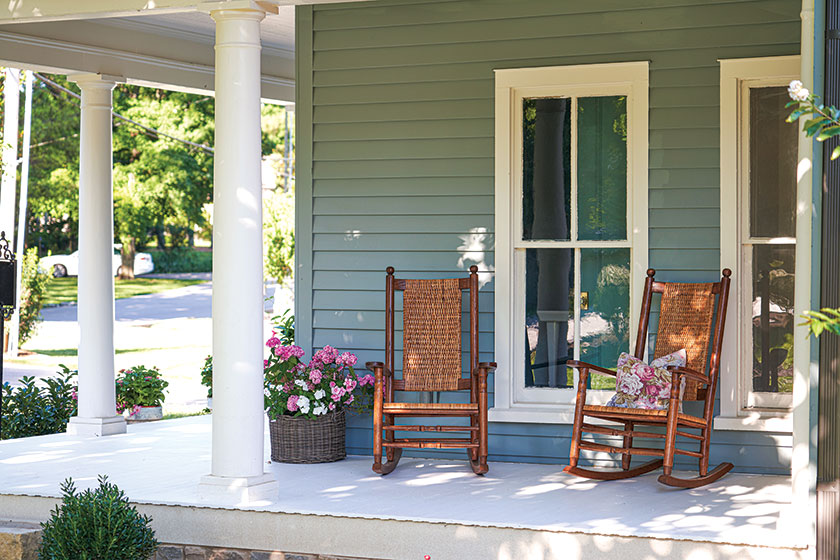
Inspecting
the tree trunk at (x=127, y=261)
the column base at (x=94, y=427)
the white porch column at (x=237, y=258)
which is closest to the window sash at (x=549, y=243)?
the white porch column at (x=237, y=258)

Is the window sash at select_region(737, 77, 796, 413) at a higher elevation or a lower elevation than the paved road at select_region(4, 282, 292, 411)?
higher

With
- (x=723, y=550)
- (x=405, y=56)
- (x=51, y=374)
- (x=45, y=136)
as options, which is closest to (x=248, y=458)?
(x=723, y=550)

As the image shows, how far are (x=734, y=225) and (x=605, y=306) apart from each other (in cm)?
77

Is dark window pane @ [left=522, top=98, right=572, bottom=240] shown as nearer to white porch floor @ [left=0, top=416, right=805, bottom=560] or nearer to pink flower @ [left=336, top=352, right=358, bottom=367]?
pink flower @ [left=336, top=352, right=358, bottom=367]

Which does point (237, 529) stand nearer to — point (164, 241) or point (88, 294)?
point (88, 294)

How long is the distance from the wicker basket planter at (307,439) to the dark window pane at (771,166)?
242 centimetres

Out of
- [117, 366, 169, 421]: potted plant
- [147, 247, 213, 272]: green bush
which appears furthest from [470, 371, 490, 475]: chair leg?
[147, 247, 213, 272]: green bush

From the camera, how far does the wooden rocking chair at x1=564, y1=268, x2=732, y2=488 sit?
15.3 ft

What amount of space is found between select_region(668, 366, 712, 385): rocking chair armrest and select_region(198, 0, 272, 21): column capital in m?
2.38

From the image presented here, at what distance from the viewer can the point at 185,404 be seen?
1114 cm

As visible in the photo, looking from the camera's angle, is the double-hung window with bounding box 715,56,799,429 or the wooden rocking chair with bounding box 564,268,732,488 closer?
the wooden rocking chair with bounding box 564,268,732,488

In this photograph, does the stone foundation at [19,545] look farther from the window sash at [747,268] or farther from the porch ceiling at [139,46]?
the window sash at [747,268]

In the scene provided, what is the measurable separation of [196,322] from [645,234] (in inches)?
628

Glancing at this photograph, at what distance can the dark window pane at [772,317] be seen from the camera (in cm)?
514
